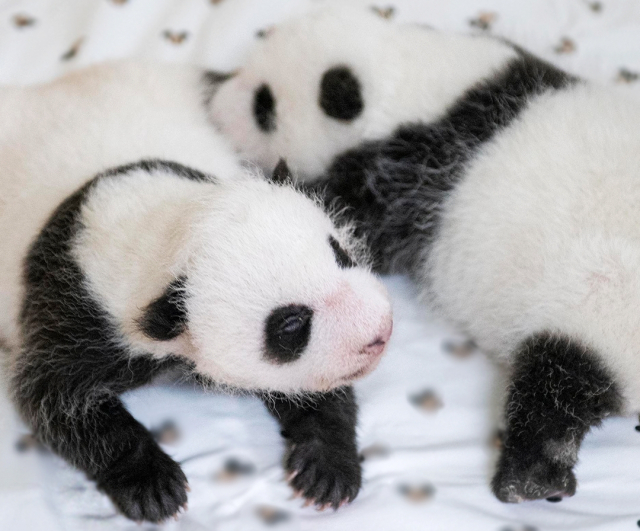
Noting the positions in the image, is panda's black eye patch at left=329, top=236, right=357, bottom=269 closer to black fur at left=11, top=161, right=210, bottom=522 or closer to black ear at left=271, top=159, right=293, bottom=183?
black ear at left=271, top=159, right=293, bottom=183

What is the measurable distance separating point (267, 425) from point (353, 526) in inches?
14.2

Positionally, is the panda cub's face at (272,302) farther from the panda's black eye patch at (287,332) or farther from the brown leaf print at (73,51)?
the brown leaf print at (73,51)

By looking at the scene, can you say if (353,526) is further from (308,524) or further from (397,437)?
(397,437)

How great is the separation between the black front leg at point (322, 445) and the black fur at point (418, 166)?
1.87 feet

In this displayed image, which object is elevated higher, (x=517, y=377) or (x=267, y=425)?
(x=517, y=377)

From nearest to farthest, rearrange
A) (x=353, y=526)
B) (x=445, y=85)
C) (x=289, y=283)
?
(x=289, y=283), (x=353, y=526), (x=445, y=85)

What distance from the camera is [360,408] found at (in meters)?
1.90

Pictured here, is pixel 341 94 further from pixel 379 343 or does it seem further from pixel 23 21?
pixel 23 21

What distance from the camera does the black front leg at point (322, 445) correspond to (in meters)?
1.67

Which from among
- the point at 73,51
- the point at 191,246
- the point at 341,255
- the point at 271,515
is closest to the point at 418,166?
the point at 341,255

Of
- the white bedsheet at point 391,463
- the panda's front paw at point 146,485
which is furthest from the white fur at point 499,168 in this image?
the panda's front paw at point 146,485

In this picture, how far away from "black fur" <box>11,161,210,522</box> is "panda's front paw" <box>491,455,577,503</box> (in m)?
0.75

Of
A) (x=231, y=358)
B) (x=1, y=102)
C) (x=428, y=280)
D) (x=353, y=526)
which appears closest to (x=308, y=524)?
(x=353, y=526)

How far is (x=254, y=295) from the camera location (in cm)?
141
